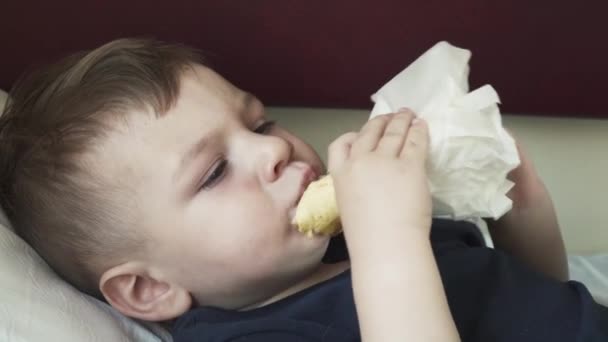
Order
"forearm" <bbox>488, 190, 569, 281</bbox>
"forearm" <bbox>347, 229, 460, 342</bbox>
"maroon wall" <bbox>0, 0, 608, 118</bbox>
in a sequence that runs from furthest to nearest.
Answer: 1. "maroon wall" <bbox>0, 0, 608, 118</bbox>
2. "forearm" <bbox>488, 190, 569, 281</bbox>
3. "forearm" <bbox>347, 229, 460, 342</bbox>

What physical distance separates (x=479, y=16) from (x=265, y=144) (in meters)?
0.43

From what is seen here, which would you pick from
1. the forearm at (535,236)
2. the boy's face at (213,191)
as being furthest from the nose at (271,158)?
the forearm at (535,236)

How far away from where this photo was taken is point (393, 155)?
0.66m

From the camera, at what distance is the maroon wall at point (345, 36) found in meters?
0.99

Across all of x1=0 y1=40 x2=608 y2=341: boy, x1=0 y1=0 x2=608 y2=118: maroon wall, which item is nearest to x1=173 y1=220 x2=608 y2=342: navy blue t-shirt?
x1=0 y1=40 x2=608 y2=341: boy

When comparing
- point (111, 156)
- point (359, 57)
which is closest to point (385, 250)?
point (111, 156)

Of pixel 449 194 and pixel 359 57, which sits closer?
pixel 449 194

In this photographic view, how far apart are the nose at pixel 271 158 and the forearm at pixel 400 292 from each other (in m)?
0.13

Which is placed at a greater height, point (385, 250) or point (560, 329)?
point (385, 250)

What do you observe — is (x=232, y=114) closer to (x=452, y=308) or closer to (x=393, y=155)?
(x=393, y=155)

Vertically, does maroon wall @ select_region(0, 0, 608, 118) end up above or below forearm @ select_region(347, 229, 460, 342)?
above

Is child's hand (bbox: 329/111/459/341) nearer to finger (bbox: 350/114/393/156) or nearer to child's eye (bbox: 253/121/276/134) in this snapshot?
finger (bbox: 350/114/393/156)

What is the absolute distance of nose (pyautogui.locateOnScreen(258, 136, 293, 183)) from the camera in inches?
28.6

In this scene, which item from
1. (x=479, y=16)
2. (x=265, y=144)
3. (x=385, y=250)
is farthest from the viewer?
(x=479, y=16)
